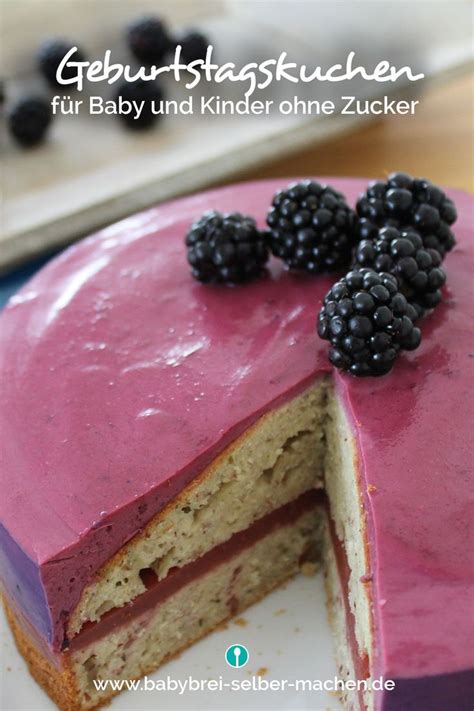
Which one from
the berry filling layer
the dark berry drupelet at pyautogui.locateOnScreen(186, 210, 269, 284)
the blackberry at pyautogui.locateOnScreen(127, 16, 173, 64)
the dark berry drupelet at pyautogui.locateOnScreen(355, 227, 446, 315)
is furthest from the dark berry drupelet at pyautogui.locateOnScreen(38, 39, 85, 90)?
the berry filling layer

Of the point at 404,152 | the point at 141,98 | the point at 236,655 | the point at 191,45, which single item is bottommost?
the point at 236,655

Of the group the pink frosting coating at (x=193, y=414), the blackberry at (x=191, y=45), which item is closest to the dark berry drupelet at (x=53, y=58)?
the blackberry at (x=191, y=45)

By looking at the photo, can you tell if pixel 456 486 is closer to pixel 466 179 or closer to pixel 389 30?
pixel 466 179

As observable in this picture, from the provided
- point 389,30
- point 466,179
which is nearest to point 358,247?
point 466,179

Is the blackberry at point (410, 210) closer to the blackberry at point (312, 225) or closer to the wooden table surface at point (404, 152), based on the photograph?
the blackberry at point (312, 225)

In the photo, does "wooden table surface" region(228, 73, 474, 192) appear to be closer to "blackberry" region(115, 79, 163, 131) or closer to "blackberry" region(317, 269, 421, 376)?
"blackberry" region(115, 79, 163, 131)

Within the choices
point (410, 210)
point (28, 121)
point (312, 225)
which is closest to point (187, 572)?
point (312, 225)

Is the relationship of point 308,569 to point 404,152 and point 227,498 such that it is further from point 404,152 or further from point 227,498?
point 404,152
